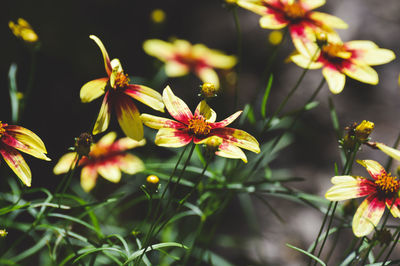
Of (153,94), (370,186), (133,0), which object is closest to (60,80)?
(133,0)

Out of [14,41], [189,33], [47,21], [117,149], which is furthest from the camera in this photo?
[189,33]

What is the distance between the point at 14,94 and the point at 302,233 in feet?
3.35

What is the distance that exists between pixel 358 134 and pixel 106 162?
1.94 feet

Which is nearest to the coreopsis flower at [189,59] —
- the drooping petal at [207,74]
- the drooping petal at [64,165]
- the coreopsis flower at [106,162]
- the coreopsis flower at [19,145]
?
the drooping petal at [207,74]

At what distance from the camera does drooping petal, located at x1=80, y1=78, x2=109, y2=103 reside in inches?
27.6

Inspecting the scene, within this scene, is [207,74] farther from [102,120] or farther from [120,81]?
[102,120]

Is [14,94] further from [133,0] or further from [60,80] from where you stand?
[133,0]

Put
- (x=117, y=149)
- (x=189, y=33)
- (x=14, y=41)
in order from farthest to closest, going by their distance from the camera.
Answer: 1. (x=189, y=33)
2. (x=14, y=41)
3. (x=117, y=149)

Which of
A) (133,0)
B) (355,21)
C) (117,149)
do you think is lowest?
(117,149)

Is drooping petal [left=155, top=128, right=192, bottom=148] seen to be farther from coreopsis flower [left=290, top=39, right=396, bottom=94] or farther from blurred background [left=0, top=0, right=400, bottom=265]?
blurred background [left=0, top=0, right=400, bottom=265]

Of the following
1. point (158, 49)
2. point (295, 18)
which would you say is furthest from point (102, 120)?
point (158, 49)

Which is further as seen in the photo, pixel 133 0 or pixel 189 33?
pixel 189 33

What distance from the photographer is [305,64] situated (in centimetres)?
87

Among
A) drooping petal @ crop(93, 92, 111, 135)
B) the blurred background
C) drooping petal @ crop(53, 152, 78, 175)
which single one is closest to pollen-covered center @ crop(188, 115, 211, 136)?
drooping petal @ crop(93, 92, 111, 135)
